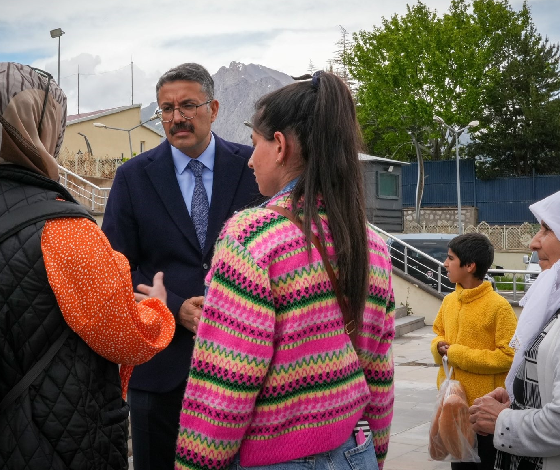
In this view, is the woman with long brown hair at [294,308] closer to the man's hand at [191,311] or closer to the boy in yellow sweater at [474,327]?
the man's hand at [191,311]

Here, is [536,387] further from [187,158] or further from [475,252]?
[475,252]

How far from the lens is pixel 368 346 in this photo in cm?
230

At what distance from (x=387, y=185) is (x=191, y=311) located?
34.6 metres

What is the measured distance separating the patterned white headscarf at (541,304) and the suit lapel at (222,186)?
48.2 inches

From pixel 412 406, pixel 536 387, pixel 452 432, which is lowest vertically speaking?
pixel 412 406

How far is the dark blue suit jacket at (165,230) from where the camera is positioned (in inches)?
121

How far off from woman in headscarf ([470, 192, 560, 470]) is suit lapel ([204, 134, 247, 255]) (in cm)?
121

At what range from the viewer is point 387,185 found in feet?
121

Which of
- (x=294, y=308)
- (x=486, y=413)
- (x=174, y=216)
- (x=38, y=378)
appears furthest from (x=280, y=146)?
(x=486, y=413)

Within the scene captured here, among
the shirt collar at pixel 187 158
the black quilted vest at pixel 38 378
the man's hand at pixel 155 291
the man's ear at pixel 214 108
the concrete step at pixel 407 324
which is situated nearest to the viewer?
the black quilted vest at pixel 38 378

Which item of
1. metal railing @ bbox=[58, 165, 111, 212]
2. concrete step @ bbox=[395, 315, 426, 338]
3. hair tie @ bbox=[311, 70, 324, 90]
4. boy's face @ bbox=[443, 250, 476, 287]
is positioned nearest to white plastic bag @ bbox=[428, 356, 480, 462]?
boy's face @ bbox=[443, 250, 476, 287]

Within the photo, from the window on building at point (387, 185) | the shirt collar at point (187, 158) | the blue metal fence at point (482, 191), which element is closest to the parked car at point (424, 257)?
the window on building at point (387, 185)

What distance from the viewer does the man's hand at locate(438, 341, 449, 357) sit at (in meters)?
4.73

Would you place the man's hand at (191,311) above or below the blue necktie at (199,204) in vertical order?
below
